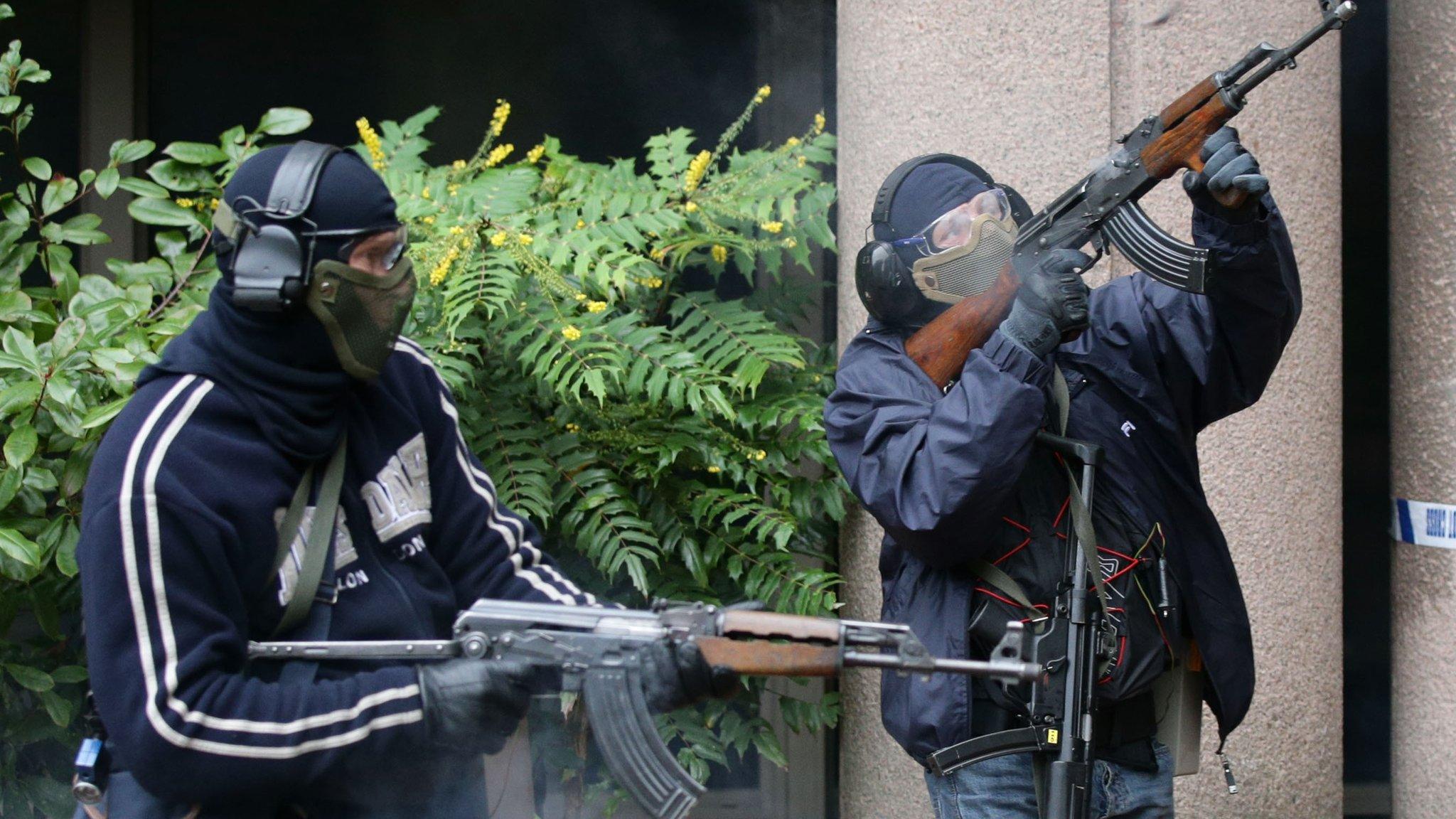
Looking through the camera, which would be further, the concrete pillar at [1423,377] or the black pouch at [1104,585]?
the concrete pillar at [1423,377]

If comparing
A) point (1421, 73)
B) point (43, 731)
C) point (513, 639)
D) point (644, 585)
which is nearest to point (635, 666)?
point (513, 639)

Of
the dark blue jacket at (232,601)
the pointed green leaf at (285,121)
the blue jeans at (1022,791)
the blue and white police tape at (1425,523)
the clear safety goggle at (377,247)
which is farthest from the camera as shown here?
the blue and white police tape at (1425,523)

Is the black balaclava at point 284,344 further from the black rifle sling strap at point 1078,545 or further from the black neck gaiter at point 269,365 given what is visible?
the black rifle sling strap at point 1078,545

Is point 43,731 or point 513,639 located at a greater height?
point 513,639

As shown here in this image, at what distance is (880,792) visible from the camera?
4.37 meters

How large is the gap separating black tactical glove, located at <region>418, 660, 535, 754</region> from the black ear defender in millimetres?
617

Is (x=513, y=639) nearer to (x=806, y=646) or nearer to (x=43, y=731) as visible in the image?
(x=806, y=646)

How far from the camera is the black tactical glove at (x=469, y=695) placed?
2146mm

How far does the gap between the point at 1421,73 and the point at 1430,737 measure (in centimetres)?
199

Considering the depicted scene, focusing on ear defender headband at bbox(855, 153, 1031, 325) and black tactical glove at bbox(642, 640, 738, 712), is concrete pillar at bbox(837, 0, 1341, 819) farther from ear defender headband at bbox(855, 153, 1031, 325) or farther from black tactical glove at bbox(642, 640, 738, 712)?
black tactical glove at bbox(642, 640, 738, 712)

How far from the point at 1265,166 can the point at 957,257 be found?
5.14 ft

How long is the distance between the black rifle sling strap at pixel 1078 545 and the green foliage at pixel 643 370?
4.22ft

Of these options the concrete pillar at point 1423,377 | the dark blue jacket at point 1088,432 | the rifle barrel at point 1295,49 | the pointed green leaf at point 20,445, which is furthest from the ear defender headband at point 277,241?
the concrete pillar at point 1423,377

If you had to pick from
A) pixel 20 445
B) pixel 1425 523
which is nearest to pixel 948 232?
pixel 1425 523
